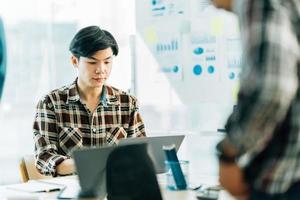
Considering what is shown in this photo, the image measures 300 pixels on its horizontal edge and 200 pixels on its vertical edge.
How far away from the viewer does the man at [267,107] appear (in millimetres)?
A: 1260

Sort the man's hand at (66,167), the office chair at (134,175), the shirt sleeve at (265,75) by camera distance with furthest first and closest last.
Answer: the man's hand at (66,167) → the office chair at (134,175) → the shirt sleeve at (265,75)

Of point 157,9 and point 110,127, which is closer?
point 110,127

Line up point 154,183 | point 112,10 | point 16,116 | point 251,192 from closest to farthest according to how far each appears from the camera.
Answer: point 251,192
point 154,183
point 16,116
point 112,10

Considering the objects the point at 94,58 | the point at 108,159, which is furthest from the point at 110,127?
the point at 108,159

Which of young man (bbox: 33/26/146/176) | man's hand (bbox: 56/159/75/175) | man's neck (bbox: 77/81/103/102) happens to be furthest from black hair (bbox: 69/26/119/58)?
man's hand (bbox: 56/159/75/175)

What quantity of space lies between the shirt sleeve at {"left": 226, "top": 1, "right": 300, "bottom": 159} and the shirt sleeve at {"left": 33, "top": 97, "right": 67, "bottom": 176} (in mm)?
1724

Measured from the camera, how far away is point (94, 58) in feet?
9.62

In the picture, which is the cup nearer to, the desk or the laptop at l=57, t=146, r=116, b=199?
the desk

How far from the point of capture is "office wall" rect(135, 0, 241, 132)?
4.03 meters

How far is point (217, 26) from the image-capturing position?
405cm

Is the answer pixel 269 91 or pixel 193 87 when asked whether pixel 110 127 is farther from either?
pixel 269 91

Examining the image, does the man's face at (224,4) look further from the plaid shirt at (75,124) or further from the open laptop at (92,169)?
the plaid shirt at (75,124)

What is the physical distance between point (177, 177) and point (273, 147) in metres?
1.11

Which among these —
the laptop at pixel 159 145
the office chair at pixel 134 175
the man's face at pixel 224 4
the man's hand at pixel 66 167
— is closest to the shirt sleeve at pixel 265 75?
the man's face at pixel 224 4
